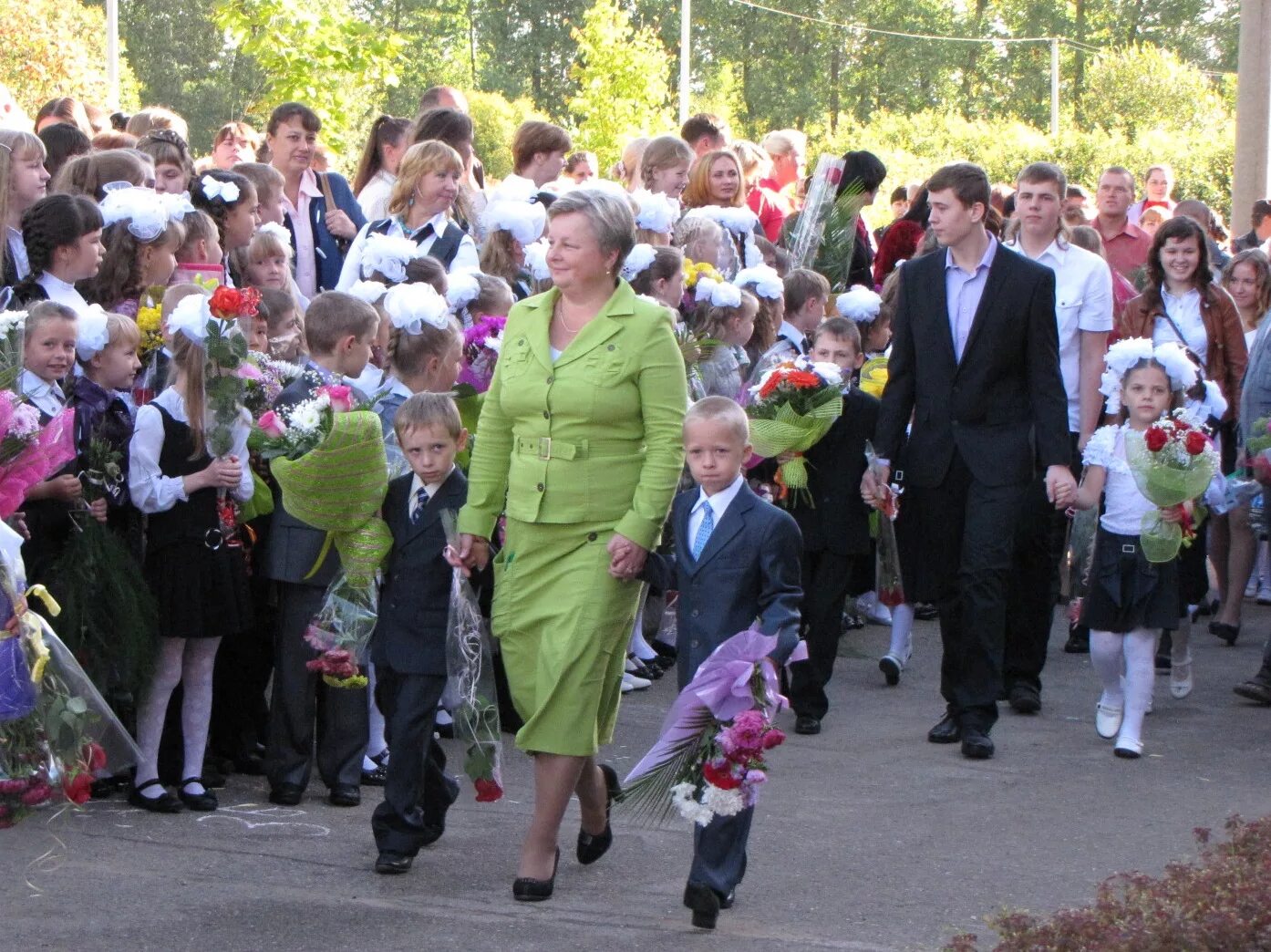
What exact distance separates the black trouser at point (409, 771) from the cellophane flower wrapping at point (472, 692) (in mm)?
121

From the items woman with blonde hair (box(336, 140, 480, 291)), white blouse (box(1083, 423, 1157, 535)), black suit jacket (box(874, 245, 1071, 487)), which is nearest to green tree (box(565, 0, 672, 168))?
woman with blonde hair (box(336, 140, 480, 291))

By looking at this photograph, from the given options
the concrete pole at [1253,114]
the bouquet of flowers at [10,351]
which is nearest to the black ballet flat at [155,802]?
the bouquet of flowers at [10,351]

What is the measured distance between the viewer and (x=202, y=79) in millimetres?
51344

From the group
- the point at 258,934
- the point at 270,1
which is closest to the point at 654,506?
the point at 258,934

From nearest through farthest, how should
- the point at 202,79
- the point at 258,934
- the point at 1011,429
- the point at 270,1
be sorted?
the point at 258,934 → the point at 1011,429 → the point at 270,1 → the point at 202,79

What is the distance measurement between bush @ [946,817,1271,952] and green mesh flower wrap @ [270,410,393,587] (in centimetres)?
270

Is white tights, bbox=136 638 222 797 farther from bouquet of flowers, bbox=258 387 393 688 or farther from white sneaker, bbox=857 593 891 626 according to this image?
white sneaker, bbox=857 593 891 626

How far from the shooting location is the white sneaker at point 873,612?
10.8m

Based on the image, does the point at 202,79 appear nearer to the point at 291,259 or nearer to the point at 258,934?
the point at 291,259

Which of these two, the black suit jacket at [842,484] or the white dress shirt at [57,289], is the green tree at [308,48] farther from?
the white dress shirt at [57,289]

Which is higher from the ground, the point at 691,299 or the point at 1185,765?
the point at 691,299

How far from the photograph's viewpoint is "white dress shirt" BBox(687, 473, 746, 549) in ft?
18.2

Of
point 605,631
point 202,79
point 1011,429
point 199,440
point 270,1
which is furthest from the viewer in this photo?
point 202,79

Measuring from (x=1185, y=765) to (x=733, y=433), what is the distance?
10.4 ft
